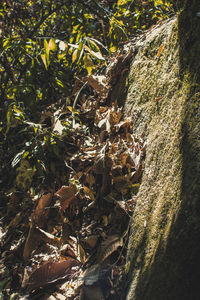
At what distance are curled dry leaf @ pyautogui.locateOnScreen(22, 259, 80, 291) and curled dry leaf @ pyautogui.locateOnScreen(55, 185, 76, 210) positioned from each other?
354 millimetres

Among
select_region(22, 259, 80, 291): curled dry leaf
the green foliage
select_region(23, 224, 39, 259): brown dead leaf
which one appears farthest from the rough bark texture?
the green foliage

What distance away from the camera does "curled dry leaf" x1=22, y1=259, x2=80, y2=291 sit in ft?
4.16

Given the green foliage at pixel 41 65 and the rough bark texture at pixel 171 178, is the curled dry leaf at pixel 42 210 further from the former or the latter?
the rough bark texture at pixel 171 178

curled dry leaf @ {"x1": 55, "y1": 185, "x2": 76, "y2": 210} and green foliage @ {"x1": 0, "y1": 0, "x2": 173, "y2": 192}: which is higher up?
green foliage @ {"x1": 0, "y1": 0, "x2": 173, "y2": 192}

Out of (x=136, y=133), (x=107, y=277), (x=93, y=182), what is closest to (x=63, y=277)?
(x=107, y=277)

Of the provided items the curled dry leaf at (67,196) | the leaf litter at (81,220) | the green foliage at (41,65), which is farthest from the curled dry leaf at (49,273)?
the green foliage at (41,65)

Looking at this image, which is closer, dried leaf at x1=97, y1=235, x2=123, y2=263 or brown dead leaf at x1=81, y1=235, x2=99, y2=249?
dried leaf at x1=97, y1=235, x2=123, y2=263

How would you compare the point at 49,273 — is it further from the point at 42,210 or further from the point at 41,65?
the point at 41,65

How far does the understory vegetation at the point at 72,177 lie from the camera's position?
126 cm

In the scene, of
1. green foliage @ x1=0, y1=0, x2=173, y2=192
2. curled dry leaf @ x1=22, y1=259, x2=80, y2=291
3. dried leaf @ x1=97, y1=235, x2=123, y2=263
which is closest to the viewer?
dried leaf @ x1=97, y1=235, x2=123, y2=263

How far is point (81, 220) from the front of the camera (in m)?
1.50

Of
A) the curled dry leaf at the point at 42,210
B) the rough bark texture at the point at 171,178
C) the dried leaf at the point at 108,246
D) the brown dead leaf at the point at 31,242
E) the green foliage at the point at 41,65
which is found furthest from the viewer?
the green foliage at the point at 41,65

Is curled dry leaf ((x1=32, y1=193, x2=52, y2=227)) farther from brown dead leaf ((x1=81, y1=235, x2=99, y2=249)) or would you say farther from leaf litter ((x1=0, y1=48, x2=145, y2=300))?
brown dead leaf ((x1=81, y1=235, x2=99, y2=249))

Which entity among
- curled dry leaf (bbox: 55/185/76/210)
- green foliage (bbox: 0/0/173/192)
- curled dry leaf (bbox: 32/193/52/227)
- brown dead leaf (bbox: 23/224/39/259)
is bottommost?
brown dead leaf (bbox: 23/224/39/259)
